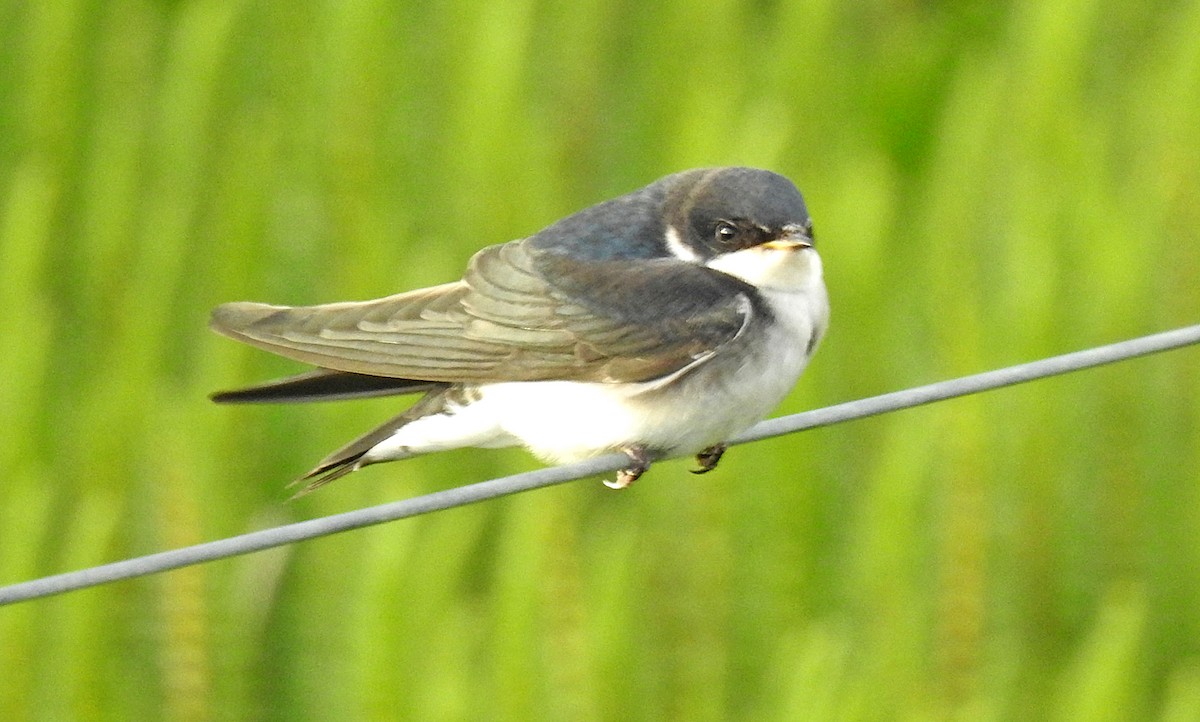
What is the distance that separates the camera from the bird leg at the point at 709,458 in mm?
2865

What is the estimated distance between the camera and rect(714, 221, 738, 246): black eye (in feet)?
8.68

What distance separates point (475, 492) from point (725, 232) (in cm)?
79

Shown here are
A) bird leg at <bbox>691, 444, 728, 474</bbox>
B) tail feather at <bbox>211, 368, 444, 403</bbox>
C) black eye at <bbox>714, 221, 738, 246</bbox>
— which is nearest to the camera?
tail feather at <bbox>211, 368, 444, 403</bbox>

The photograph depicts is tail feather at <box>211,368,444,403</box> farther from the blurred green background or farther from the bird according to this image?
the blurred green background

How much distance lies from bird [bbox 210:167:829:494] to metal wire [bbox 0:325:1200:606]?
35 cm

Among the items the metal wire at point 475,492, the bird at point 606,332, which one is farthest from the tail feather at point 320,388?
the metal wire at point 475,492

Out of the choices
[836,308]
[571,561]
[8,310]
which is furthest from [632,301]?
[8,310]

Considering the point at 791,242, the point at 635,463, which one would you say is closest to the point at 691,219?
the point at 791,242

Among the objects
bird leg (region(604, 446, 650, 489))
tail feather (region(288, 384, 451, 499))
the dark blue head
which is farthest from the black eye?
tail feather (region(288, 384, 451, 499))

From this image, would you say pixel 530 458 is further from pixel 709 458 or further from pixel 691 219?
pixel 691 219

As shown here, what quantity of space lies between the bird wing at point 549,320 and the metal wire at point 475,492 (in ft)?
1.25

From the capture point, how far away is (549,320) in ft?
8.74

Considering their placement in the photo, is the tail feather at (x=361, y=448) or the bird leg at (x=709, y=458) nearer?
the tail feather at (x=361, y=448)

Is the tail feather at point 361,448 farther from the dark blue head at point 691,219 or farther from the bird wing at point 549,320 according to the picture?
the dark blue head at point 691,219
